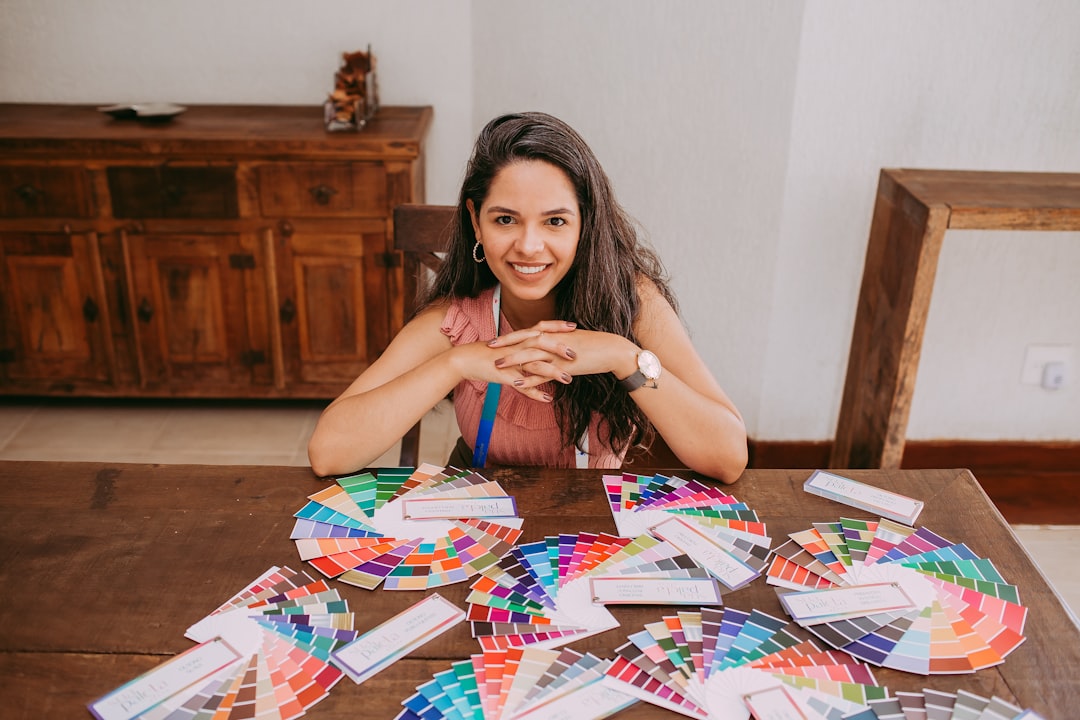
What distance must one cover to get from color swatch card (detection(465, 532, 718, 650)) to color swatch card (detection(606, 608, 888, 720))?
56 millimetres

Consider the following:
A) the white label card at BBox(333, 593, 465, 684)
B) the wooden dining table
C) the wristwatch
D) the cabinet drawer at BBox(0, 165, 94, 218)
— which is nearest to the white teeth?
the wristwatch

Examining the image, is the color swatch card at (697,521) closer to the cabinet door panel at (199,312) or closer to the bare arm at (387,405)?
the bare arm at (387,405)

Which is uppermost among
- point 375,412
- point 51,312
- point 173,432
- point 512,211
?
point 512,211

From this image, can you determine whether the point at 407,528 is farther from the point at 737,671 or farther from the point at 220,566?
the point at 737,671

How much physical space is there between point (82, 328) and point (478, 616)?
8.40ft

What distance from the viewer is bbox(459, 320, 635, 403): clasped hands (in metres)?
1.48

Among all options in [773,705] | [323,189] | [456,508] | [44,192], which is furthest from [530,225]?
[44,192]

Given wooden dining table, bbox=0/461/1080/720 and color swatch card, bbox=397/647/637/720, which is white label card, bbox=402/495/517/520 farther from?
color swatch card, bbox=397/647/637/720

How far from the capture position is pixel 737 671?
3.46 ft

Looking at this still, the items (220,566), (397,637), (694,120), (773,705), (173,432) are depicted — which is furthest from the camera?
(173,432)

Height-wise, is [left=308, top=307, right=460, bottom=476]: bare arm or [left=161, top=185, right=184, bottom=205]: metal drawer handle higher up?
[left=161, top=185, right=184, bottom=205]: metal drawer handle

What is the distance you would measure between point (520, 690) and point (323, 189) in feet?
7.40

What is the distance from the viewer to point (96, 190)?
298 centimetres

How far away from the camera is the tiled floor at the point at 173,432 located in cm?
307
